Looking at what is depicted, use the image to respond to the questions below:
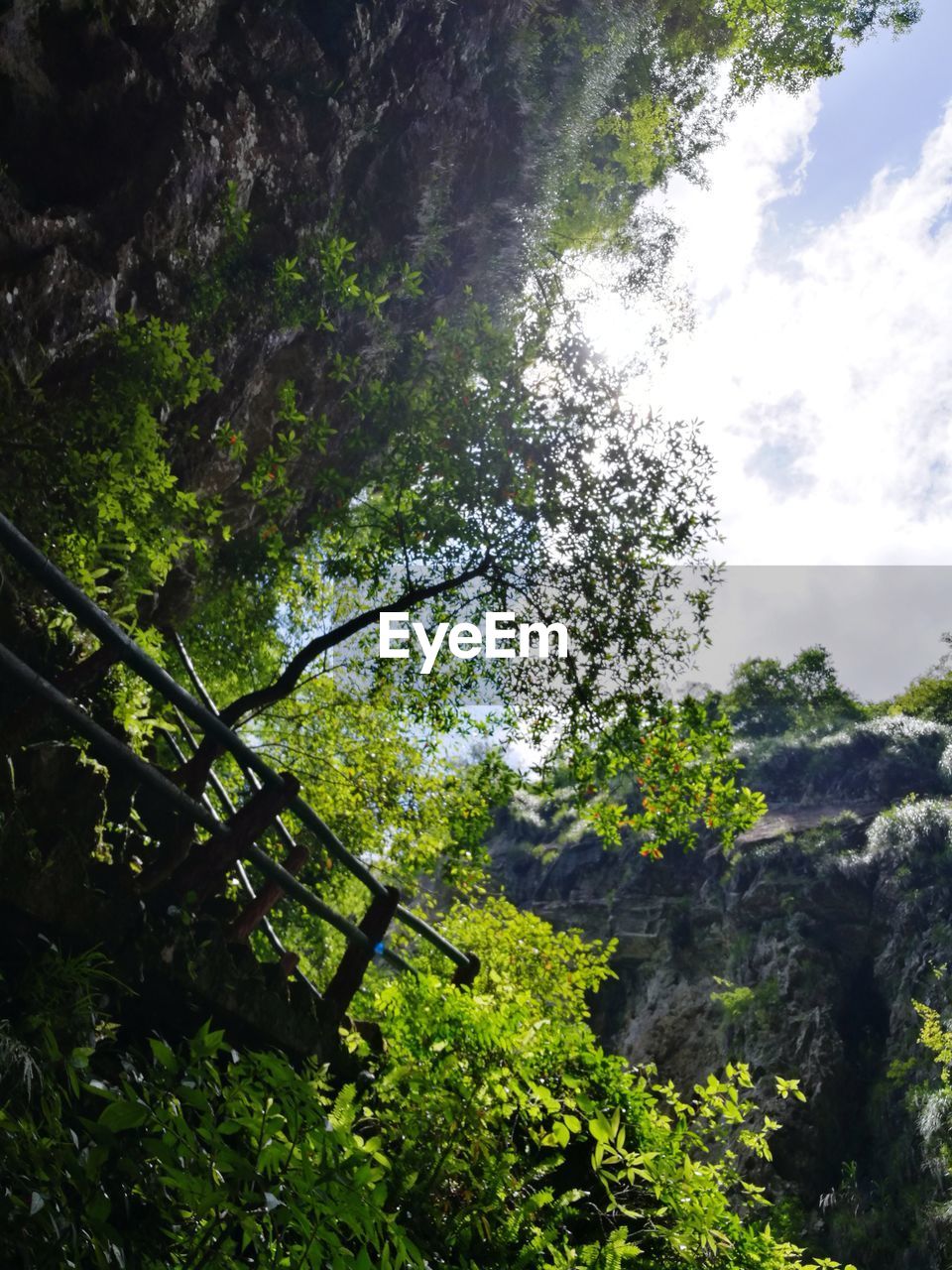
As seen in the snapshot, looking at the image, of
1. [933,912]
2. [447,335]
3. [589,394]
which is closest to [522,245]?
[447,335]

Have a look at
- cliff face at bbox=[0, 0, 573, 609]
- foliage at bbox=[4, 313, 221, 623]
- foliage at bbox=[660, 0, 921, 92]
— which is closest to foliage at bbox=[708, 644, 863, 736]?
foliage at bbox=[660, 0, 921, 92]

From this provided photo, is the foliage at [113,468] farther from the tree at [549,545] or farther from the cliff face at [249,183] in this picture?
the tree at [549,545]

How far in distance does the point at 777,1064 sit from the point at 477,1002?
75.5 feet

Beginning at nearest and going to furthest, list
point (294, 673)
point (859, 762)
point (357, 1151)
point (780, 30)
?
point (357, 1151), point (294, 673), point (780, 30), point (859, 762)

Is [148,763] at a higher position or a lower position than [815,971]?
lower

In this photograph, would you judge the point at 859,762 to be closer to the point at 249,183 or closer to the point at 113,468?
the point at 249,183

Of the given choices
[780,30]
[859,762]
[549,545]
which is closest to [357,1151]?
[549,545]

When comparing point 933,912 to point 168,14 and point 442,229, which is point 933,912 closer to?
point 442,229

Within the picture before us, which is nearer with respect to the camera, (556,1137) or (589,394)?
(556,1137)

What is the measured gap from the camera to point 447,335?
9039 millimetres

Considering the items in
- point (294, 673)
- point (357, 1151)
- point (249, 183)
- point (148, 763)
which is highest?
point (249, 183)

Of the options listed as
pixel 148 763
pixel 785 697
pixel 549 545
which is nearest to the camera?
pixel 148 763

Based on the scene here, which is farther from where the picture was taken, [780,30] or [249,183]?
[780,30]

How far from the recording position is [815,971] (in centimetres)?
2538
